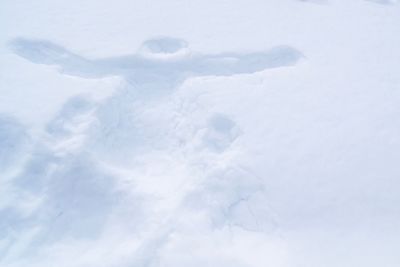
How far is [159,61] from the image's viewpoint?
97.0 inches

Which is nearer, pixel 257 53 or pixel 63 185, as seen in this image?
pixel 63 185

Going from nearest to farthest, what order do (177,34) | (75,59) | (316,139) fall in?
(316,139) → (75,59) → (177,34)

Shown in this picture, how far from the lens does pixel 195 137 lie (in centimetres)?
211

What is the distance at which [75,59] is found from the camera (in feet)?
8.04

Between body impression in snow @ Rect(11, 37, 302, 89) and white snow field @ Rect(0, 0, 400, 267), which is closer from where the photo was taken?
white snow field @ Rect(0, 0, 400, 267)

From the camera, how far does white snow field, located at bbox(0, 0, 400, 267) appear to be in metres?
1.73

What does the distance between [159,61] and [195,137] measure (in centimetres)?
61

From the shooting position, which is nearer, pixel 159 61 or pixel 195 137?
pixel 195 137

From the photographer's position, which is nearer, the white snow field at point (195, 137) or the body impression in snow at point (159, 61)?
the white snow field at point (195, 137)

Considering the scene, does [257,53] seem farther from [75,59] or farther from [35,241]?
[35,241]

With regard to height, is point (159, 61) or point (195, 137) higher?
point (159, 61)

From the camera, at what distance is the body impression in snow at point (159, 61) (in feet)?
7.90

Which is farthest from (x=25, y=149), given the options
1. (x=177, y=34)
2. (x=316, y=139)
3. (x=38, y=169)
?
(x=316, y=139)

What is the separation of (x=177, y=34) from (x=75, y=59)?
2.10 feet
